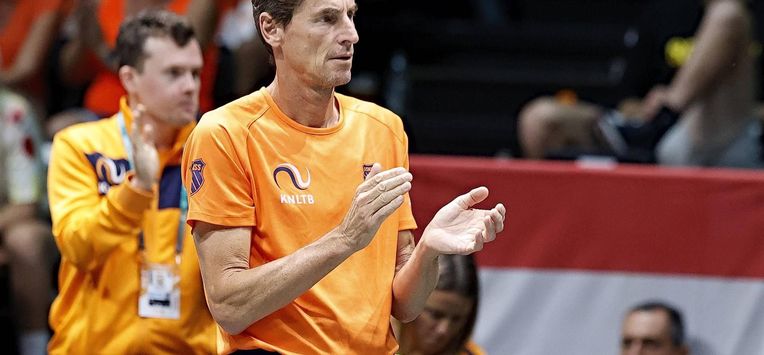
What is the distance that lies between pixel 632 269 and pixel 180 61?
234 cm

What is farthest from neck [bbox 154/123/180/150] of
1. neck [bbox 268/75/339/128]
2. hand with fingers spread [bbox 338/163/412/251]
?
hand with fingers spread [bbox 338/163/412/251]

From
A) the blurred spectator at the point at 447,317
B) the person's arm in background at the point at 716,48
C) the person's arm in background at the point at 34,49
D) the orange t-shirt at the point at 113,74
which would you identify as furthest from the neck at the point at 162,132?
the person's arm in background at the point at 716,48

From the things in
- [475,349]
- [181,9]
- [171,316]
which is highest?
[181,9]

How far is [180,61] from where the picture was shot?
15.0 ft

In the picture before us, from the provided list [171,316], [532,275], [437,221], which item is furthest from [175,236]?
[532,275]

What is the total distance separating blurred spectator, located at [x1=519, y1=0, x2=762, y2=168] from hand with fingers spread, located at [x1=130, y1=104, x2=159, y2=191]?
9.99 feet

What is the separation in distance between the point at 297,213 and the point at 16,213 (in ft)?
10.7

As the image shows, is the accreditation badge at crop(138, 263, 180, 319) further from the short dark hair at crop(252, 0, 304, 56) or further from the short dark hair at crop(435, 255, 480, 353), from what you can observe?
the short dark hair at crop(252, 0, 304, 56)

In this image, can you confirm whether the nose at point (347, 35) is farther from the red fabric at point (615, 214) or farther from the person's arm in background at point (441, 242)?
the red fabric at point (615, 214)

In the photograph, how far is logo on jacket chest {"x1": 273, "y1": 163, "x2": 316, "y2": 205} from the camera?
3.21 meters

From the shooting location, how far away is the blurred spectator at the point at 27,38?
7.17 metres

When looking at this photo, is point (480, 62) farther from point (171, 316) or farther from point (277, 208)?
point (277, 208)

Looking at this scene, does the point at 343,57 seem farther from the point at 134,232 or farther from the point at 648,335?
the point at 648,335

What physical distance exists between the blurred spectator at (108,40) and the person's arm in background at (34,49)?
132mm
